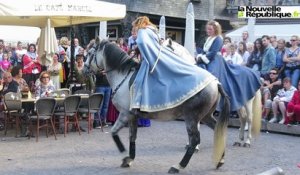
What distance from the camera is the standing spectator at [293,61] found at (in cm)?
1326

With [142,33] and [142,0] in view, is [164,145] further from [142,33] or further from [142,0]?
[142,0]

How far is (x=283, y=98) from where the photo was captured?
12.3m

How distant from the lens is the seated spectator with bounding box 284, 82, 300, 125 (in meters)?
11.8

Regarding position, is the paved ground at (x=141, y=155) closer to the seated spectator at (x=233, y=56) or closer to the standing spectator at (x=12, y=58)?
the seated spectator at (x=233, y=56)

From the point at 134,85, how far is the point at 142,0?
1872 cm

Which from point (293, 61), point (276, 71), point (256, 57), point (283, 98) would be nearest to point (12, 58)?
point (256, 57)

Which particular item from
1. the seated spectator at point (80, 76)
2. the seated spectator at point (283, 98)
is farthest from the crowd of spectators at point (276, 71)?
the seated spectator at point (80, 76)

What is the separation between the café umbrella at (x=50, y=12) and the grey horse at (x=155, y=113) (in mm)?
3159

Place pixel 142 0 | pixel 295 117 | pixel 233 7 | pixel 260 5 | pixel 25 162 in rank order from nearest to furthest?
1. pixel 25 162
2. pixel 295 117
3. pixel 142 0
4. pixel 260 5
5. pixel 233 7

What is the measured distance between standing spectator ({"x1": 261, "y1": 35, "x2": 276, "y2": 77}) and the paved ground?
2.42 meters

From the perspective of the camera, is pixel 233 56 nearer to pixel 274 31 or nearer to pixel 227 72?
pixel 227 72

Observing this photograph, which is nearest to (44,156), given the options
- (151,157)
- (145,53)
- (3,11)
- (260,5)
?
(151,157)

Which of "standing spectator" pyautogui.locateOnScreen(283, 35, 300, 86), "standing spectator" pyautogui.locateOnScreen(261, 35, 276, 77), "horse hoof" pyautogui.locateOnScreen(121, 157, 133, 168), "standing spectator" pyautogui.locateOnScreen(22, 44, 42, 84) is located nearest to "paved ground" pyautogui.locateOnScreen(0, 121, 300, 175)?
"horse hoof" pyautogui.locateOnScreen(121, 157, 133, 168)

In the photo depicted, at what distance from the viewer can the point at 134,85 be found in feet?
26.1
